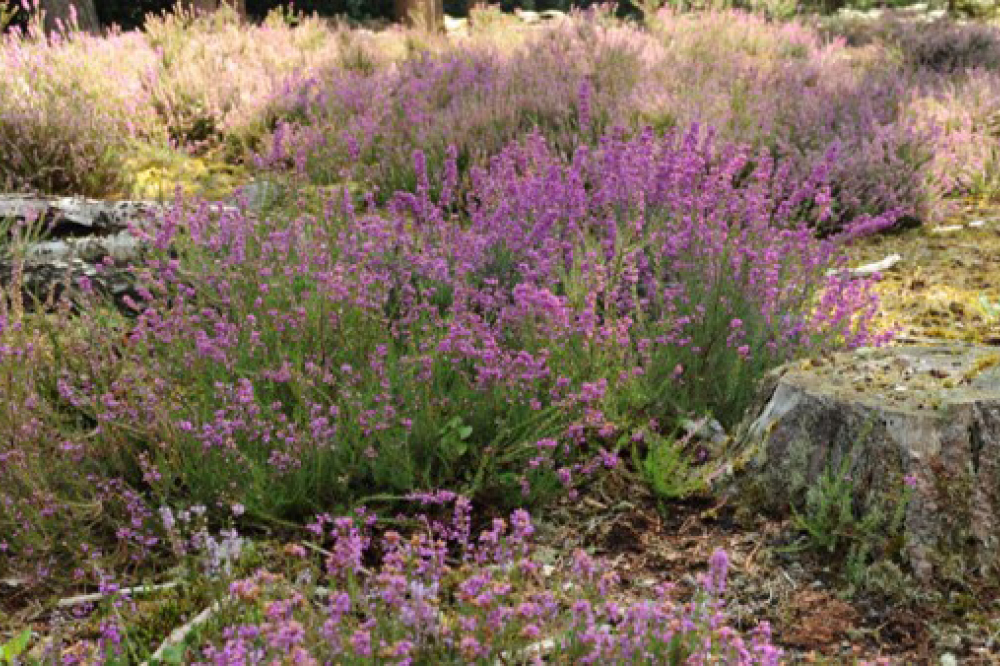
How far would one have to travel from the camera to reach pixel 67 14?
10.2m

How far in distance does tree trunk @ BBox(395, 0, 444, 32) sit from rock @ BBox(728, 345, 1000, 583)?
32.2ft

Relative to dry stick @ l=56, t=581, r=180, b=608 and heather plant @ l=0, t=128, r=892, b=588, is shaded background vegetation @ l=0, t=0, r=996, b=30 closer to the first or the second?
heather plant @ l=0, t=128, r=892, b=588

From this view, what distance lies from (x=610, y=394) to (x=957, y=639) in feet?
3.67

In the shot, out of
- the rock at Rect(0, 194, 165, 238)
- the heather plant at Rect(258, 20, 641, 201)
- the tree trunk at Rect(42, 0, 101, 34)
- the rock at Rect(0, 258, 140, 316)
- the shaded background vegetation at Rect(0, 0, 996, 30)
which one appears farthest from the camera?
the shaded background vegetation at Rect(0, 0, 996, 30)

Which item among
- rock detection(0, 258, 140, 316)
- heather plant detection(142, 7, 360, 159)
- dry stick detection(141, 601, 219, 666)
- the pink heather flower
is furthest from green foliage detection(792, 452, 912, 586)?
heather plant detection(142, 7, 360, 159)

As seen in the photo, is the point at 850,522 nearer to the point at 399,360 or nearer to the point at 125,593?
the point at 399,360

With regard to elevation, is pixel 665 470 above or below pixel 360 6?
below

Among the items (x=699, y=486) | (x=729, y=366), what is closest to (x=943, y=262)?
(x=729, y=366)

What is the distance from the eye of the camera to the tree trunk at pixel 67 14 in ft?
33.3

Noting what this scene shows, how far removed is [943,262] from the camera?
16.0ft

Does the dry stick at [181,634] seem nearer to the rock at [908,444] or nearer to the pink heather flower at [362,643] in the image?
the pink heather flower at [362,643]

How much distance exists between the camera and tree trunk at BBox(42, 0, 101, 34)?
10148 millimetres

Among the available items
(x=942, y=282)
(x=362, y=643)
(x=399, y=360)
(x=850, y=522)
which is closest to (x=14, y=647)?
(x=362, y=643)

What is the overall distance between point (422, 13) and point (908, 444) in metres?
11.0
